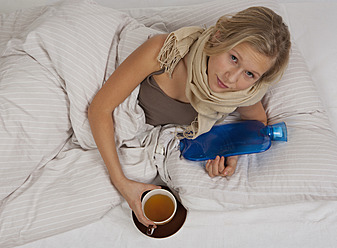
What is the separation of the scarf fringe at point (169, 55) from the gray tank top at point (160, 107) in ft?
0.11

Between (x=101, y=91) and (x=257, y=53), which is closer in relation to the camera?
(x=257, y=53)

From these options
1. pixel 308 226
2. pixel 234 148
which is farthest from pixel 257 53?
pixel 308 226

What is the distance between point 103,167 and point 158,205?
0.24 meters

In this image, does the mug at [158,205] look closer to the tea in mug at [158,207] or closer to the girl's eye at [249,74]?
the tea in mug at [158,207]

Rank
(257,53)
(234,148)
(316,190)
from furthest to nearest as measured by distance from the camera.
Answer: (234,148) < (316,190) < (257,53)

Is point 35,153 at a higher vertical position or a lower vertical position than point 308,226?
higher

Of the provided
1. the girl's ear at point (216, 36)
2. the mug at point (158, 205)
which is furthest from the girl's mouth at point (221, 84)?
the mug at point (158, 205)

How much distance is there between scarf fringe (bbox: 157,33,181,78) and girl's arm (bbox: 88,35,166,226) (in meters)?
0.02

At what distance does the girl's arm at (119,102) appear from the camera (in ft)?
2.72

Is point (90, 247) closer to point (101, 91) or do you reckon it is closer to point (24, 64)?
point (101, 91)

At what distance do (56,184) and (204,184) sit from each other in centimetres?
48

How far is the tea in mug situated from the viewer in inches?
A: 32.7

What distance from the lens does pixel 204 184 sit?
2.88ft

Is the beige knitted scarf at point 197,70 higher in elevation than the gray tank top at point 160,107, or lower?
higher
